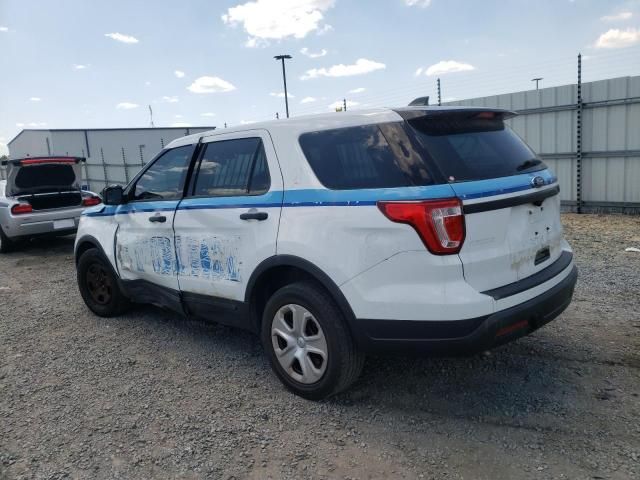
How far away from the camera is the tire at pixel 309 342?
3025mm

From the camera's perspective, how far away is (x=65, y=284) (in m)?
7.09

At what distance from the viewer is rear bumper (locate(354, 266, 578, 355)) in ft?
8.72

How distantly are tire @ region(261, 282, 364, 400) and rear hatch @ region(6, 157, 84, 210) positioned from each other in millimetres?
7796

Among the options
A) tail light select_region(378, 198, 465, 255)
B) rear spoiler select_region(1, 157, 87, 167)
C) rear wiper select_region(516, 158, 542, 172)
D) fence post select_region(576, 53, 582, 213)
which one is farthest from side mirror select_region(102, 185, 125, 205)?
fence post select_region(576, 53, 582, 213)

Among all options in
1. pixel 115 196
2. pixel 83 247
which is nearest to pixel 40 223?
pixel 83 247

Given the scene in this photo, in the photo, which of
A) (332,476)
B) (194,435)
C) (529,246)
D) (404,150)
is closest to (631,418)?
(529,246)

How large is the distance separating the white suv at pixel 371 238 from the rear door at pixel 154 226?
0.25 meters

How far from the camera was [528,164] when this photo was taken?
324cm

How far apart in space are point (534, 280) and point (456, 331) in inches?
25.9

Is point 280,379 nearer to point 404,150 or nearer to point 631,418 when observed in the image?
point 404,150

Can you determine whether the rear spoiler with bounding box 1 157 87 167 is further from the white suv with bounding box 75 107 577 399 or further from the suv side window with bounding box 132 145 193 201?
the white suv with bounding box 75 107 577 399

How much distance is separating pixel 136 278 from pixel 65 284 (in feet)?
9.91

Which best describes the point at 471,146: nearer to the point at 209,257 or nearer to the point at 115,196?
the point at 209,257

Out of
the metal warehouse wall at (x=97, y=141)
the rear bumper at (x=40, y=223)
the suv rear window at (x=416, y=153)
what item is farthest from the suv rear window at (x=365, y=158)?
the metal warehouse wall at (x=97, y=141)
